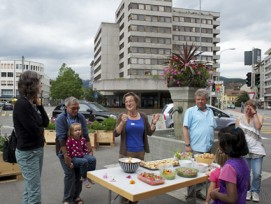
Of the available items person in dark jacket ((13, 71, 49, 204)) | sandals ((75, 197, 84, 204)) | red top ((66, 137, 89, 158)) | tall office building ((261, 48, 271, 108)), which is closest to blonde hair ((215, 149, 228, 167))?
person in dark jacket ((13, 71, 49, 204))

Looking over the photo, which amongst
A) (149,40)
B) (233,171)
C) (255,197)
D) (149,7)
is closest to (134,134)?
(233,171)

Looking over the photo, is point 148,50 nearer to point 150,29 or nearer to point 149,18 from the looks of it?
point 150,29

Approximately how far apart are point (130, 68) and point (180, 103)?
61147 millimetres

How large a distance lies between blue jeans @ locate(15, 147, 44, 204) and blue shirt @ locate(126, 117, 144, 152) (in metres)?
1.34

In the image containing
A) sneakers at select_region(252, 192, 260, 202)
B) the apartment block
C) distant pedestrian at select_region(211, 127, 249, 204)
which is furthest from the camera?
the apartment block

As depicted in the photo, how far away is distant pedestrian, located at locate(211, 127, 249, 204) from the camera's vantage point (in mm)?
2586

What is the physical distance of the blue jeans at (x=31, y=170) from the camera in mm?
3533

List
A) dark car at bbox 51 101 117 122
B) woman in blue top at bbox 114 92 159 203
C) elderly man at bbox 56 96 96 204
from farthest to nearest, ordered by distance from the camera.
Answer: dark car at bbox 51 101 117 122, elderly man at bbox 56 96 96 204, woman in blue top at bbox 114 92 159 203

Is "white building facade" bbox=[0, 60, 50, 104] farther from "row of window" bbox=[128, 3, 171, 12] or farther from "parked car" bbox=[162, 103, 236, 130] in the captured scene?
"parked car" bbox=[162, 103, 236, 130]

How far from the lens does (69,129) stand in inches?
181

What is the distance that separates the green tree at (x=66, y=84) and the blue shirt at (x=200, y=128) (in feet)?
195

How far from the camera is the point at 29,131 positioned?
346 cm

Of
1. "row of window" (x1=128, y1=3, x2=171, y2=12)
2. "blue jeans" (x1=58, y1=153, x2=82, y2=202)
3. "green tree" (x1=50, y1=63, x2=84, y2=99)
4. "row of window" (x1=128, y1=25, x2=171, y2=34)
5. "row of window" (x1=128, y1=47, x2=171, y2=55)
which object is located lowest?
"blue jeans" (x1=58, y1=153, x2=82, y2=202)

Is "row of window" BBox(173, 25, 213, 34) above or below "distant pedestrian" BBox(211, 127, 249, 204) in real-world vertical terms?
above
